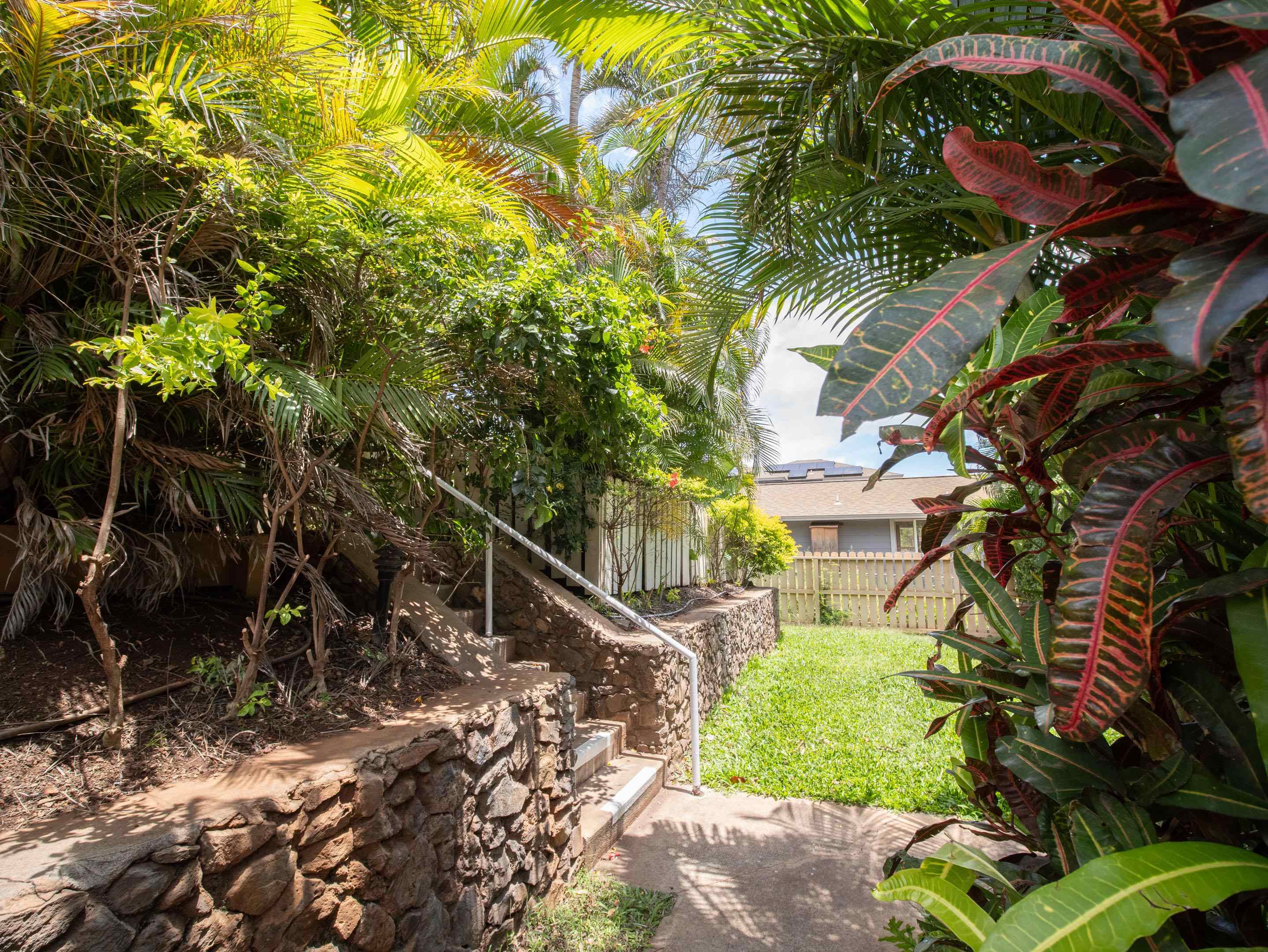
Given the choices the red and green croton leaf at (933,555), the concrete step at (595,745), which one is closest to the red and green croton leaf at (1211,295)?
the red and green croton leaf at (933,555)

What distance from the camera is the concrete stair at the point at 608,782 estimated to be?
3234 mm

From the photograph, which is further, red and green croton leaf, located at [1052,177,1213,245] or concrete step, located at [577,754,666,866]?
concrete step, located at [577,754,666,866]

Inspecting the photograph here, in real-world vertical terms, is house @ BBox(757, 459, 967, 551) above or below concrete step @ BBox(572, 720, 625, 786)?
above

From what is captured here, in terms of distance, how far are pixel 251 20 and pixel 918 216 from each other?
2.52 metres

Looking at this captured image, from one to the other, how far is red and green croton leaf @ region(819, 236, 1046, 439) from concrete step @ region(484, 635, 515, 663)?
120 inches

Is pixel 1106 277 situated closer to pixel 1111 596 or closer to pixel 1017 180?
pixel 1017 180

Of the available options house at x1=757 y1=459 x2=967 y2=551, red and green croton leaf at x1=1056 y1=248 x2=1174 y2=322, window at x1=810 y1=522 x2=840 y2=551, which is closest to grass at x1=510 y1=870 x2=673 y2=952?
red and green croton leaf at x1=1056 y1=248 x2=1174 y2=322

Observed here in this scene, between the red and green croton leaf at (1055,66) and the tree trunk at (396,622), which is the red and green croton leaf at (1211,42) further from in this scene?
the tree trunk at (396,622)

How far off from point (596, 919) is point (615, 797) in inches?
35.0

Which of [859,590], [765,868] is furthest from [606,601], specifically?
[859,590]

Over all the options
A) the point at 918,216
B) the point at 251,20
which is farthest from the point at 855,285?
the point at 251,20

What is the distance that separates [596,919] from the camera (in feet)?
8.72

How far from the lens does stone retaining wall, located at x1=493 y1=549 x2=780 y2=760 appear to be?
14.0 feet

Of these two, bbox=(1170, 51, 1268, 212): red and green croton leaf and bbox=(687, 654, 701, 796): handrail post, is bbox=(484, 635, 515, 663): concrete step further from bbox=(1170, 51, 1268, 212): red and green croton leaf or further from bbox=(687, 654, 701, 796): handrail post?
bbox=(1170, 51, 1268, 212): red and green croton leaf
